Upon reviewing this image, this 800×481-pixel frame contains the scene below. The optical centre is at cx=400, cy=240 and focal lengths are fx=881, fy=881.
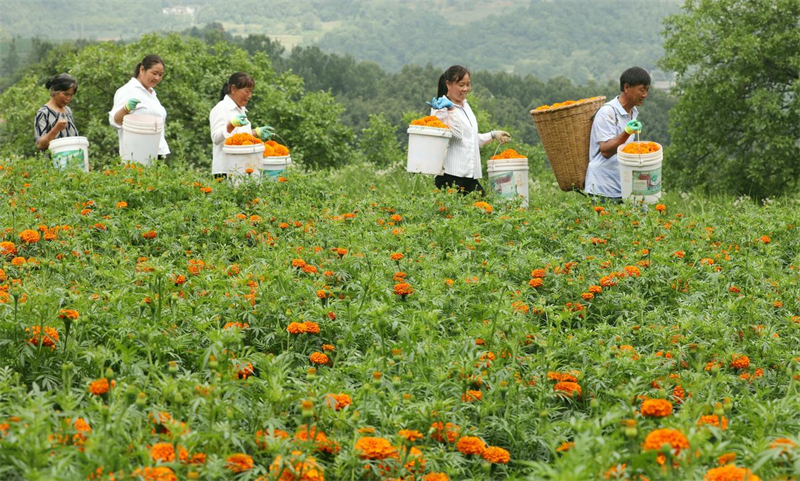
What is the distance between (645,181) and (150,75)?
161 inches

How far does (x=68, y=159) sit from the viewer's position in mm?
6918

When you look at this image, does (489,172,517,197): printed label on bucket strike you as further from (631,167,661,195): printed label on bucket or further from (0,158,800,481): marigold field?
(631,167,661,195): printed label on bucket

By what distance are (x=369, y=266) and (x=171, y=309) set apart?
1.12 metres

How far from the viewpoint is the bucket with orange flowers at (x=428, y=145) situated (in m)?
6.91

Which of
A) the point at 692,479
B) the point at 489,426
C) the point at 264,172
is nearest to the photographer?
the point at 692,479

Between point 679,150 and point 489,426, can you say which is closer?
point 489,426

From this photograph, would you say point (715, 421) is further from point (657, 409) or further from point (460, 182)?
point (460, 182)

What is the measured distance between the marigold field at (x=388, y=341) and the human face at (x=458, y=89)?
1.25m

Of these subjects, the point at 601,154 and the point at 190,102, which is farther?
the point at 190,102

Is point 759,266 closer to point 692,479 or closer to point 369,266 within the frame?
point 369,266

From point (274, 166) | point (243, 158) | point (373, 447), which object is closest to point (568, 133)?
point (274, 166)

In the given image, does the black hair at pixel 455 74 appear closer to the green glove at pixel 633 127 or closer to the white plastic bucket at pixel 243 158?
the green glove at pixel 633 127

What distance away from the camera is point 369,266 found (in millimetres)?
4332

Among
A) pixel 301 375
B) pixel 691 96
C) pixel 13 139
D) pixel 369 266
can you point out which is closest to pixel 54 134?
pixel 369 266
